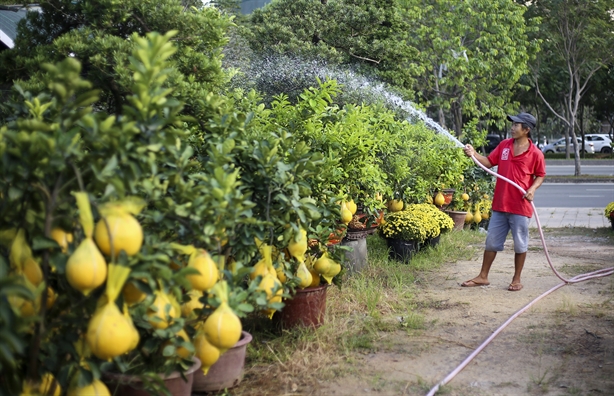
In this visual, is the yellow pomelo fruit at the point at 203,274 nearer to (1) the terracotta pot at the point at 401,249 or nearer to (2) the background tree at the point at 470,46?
(1) the terracotta pot at the point at 401,249

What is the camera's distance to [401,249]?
25.5 feet

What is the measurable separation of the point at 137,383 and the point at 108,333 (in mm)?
605

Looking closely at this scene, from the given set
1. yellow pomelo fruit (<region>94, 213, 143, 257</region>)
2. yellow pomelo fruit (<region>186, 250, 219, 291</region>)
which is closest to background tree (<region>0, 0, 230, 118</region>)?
yellow pomelo fruit (<region>186, 250, 219, 291</region>)

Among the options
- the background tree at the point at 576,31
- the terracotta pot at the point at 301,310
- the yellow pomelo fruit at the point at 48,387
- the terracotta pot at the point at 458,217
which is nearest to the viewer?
the yellow pomelo fruit at the point at 48,387

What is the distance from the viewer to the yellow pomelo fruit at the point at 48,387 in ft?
9.48

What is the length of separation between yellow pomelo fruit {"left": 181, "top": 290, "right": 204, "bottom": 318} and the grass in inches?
25.8

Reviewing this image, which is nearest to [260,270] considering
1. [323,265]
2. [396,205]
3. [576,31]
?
[323,265]

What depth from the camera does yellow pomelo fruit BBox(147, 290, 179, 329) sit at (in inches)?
119

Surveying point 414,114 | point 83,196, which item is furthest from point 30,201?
point 414,114

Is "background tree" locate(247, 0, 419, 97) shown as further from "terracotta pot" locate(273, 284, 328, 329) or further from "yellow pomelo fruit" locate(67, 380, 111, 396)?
"yellow pomelo fruit" locate(67, 380, 111, 396)

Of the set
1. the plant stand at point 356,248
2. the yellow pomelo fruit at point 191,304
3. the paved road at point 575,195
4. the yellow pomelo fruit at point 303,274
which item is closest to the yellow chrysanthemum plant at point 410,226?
the plant stand at point 356,248

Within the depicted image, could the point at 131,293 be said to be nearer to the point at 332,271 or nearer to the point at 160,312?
the point at 160,312

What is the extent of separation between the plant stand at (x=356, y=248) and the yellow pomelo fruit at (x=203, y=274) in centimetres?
370

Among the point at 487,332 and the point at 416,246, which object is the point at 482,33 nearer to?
the point at 416,246
